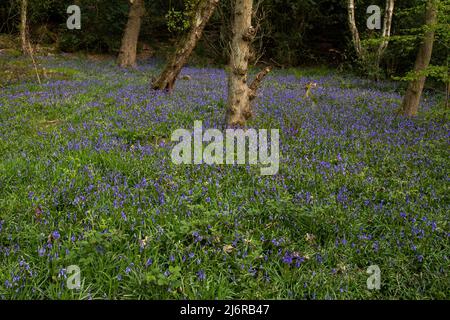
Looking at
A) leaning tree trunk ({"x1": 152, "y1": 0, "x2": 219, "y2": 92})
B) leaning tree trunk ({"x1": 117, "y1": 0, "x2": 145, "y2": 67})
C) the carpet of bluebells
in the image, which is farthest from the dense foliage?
the carpet of bluebells

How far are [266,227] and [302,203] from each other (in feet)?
2.36

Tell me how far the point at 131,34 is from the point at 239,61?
14.0 meters

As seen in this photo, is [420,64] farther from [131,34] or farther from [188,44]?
[131,34]

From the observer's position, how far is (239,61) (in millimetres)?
9094

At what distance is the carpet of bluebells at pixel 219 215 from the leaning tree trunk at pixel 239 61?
56 cm

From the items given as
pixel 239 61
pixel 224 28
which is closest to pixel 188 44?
pixel 239 61

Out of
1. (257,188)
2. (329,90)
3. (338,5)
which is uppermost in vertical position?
(338,5)

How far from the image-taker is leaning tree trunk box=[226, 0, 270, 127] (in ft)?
29.3

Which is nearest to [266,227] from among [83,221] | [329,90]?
[83,221]

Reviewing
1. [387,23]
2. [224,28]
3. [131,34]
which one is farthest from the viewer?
[224,28]

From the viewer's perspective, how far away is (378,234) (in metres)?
4.95

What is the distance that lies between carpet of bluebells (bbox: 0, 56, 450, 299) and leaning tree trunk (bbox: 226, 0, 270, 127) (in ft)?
1.84

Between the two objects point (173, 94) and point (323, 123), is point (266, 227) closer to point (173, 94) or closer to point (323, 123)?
point (323, 123)

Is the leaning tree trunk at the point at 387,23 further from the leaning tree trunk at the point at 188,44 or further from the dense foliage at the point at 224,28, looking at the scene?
the leaning tree trunk at the point at 188,44
